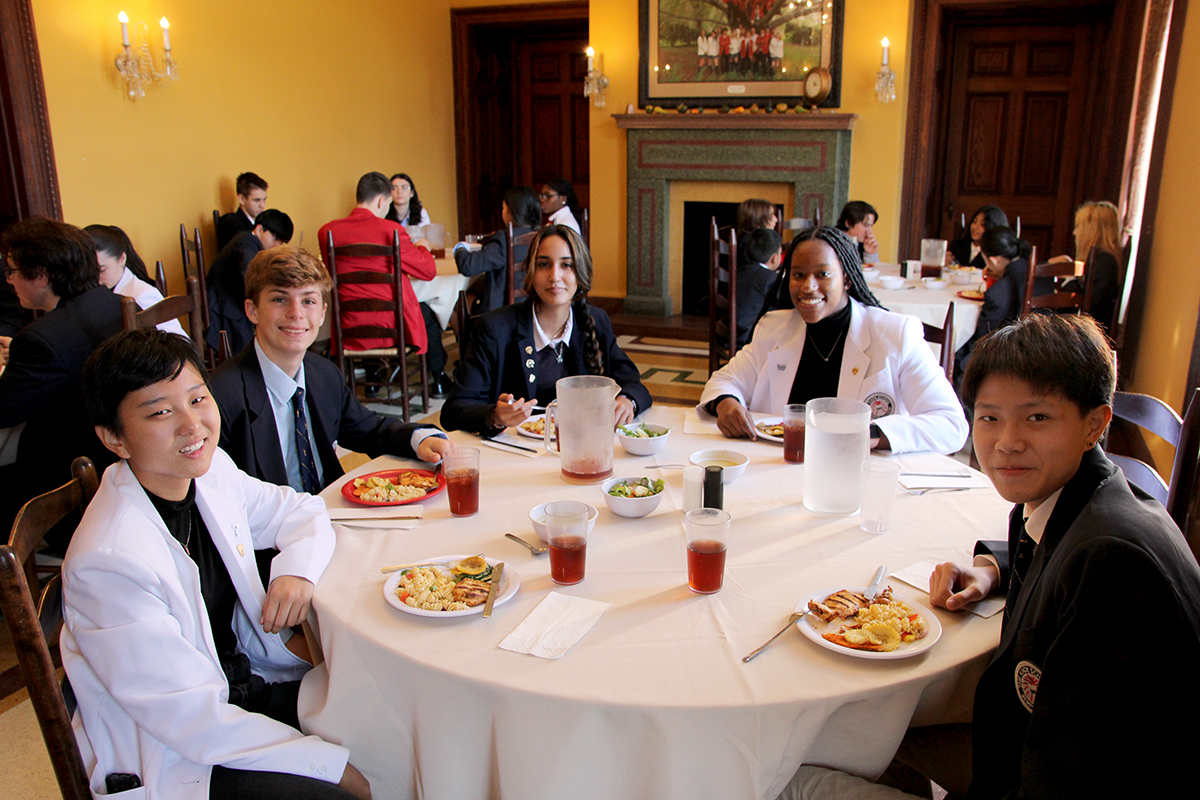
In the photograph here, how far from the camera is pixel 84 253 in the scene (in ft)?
8.08

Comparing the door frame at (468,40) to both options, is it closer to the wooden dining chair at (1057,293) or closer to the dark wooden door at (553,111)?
the dark wooden door at (553,111)

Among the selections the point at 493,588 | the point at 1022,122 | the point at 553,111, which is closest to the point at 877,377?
the point at 493,588

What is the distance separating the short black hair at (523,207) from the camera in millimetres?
5312

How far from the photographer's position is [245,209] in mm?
5578

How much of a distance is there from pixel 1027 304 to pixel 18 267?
379 cm

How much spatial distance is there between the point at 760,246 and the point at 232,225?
3394mm

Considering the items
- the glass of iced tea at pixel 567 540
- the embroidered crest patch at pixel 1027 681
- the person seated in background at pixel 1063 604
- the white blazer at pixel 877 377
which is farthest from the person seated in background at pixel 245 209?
the embroidered crest patch at pixel 1027 681

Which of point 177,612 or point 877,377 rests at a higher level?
point 877,377

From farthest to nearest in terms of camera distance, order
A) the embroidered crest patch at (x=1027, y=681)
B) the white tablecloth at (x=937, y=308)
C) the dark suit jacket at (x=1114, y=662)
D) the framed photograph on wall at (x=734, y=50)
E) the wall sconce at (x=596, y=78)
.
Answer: the wall sconce at (x=596, y=78)
the framed photograph on wall at (x=734, y=50)
the white tablecloth at (x=937, y=308)
the embroidered crest patch at (x=1027, y=681)
the dark suit jacket at (x=1114, y=662)

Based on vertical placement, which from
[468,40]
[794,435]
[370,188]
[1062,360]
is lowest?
[794,435]

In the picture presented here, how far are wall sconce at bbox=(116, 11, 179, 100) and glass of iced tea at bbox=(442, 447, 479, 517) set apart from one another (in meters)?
4.63

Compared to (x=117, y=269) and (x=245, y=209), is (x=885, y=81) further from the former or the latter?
(x=117, y=269)

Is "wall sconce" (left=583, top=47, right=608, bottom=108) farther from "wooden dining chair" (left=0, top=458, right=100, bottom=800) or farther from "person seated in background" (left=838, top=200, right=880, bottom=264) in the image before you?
"wooden dining chair" (left=0, top=458, right=100, bottom=800)

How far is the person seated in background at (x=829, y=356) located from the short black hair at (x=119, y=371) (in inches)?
49.6
